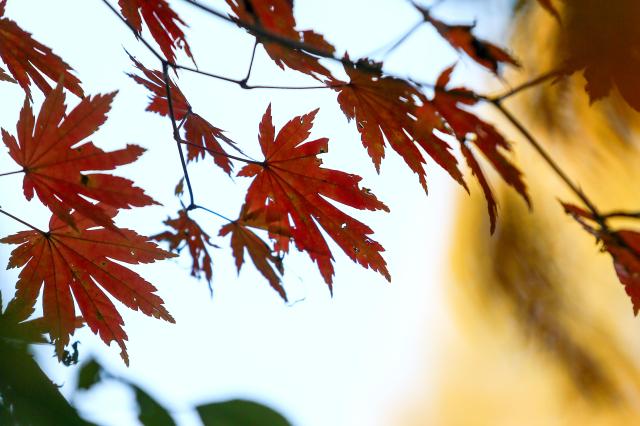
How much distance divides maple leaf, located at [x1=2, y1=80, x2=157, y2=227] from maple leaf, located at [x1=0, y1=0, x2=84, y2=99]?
0.47 feet

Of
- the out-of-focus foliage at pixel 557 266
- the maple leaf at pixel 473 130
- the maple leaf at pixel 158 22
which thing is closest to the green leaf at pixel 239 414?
the maple leaf at pixel 473 130

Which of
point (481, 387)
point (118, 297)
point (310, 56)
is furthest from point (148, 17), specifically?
point (481, 387)

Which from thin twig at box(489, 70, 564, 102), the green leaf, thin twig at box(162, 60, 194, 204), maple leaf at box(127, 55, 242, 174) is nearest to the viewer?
the green leaf

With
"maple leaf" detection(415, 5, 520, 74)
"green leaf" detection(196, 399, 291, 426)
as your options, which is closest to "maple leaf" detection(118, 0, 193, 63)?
"maple leaf" detection(415, 5, 520, 74)

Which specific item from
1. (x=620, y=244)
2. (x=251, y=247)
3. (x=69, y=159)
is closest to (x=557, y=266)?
(x=620, y=244)

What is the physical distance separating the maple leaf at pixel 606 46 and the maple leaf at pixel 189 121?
0.50m

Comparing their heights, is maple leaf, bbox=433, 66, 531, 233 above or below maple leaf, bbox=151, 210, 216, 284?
below

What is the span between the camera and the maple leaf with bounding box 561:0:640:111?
0.88 m

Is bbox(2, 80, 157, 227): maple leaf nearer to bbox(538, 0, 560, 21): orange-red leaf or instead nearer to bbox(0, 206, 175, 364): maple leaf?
bbox(0, 206, 175, 364): maple leaf

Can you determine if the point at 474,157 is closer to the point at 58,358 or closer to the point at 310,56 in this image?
the point at 310,56

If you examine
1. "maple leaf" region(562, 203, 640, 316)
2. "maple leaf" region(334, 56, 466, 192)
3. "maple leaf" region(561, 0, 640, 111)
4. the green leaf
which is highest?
"maple leaf" region(334, 56, 466, 192)

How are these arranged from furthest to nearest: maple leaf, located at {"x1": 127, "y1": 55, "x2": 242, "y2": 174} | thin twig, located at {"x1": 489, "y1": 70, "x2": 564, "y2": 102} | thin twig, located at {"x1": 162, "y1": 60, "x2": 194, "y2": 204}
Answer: maple leaf, located at {"x1": 127, "y1": 55, "x2": 242, "y2": 174}, thin twig, located at {"x1": 162, "y1": 60, "x2": 194, "y2": 204}, thin twig, located at {"x1": 489, "y1": 70, "x2": 564, "y2": 102}

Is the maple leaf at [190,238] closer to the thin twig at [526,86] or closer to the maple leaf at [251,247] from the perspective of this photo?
the maple leaf at [251,247]

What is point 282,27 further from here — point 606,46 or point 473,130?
point 606,46
